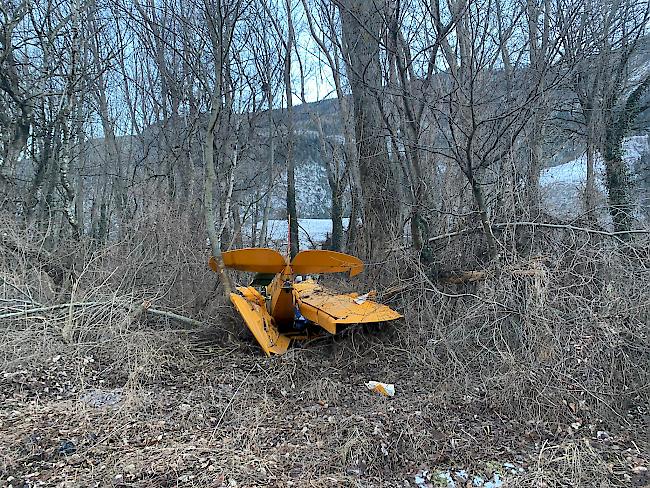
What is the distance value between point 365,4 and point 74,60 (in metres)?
4.65

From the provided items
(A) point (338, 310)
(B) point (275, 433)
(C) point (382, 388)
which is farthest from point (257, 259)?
(B) point (275, 433)

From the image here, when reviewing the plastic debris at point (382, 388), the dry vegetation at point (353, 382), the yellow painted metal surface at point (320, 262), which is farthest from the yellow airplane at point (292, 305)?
the plastic debris at point (382, 388)

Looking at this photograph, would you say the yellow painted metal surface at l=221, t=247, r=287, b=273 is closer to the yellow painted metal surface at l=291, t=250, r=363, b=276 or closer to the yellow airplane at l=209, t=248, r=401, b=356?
the yellow airplane at l=209, t=248, r=401, b=356

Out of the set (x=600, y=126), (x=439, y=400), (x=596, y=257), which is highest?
(x=600, y=126)

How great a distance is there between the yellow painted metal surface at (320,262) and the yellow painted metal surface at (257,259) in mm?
161

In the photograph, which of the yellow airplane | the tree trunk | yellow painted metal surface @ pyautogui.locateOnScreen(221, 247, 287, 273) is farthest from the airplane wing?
the tree trunk

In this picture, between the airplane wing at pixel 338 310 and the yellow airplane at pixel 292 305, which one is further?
the yellow airplane at pixel 292 305

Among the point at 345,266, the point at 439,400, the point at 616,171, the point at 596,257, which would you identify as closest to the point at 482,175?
the point at 596,257

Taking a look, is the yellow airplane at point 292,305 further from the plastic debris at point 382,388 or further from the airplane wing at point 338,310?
the plastic debris at point 382,388

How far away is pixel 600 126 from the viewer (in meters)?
10.0

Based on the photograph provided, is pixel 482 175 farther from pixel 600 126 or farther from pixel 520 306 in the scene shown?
pixel 600 126

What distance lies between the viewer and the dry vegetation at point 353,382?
10.7 feet

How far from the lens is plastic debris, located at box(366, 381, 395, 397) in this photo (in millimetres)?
4340

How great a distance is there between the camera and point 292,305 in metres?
5.48
